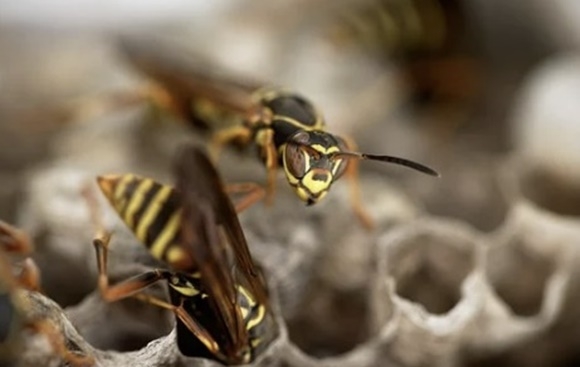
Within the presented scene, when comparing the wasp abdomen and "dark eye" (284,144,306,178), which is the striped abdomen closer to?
the wasp abdomen

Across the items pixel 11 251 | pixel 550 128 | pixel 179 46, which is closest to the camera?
pixel 11 251

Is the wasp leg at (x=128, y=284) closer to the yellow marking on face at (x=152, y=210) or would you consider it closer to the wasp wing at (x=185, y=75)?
the yellow marking on face at (x=152, y=210)

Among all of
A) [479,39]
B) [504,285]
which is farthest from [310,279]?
[479,39]

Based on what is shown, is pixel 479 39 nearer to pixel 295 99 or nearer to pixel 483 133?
pixel 483 133

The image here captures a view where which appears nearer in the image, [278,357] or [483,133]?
[278,357]

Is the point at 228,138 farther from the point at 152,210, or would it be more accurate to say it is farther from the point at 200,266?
the point at 200,266

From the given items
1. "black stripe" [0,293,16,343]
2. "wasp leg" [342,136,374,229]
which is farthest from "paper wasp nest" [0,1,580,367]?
"black stripe" [0,293,16,343]

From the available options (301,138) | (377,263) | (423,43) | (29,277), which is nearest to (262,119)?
(301,138)
